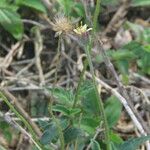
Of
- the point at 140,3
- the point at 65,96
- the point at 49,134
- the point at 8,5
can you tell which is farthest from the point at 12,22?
the point at 49,134

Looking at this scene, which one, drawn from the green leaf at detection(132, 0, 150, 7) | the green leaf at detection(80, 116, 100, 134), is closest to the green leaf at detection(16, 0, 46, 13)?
the green leaf at detection(132, 0, 150, 7)

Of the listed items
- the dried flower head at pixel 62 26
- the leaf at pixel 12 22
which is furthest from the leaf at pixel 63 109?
the leaf at pixel 12 22

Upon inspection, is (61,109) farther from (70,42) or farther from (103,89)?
(70,42)

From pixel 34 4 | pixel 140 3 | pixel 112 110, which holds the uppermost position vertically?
pixel 34 4

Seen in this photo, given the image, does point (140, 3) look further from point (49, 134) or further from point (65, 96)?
point (49, 134)

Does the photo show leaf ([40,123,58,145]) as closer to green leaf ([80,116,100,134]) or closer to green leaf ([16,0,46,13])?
green leaf ([80,116,100,134])

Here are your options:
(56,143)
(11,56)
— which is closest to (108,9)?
(11,56)
